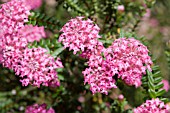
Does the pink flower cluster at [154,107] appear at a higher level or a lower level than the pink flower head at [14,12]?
lower

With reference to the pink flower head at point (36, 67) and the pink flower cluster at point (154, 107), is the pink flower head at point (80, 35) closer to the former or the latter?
the pink flower head at point (36, 67)

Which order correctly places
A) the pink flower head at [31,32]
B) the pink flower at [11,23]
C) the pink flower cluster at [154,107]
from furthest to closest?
the pink flower head at [31,32] < the pink flower at [11,23] < the pink flower cluster at [154,107]

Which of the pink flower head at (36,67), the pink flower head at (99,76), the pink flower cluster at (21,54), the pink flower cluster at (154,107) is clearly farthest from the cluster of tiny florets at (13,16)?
the pink flower cluster at (154,107)

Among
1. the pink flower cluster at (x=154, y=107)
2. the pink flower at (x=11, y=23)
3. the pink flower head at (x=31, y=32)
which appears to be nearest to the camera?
the pink flower cluster at (x=154, y=107)

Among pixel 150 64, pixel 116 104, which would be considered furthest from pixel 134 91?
pixel 150 64

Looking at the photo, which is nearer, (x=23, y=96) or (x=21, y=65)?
(x=21, y=65)

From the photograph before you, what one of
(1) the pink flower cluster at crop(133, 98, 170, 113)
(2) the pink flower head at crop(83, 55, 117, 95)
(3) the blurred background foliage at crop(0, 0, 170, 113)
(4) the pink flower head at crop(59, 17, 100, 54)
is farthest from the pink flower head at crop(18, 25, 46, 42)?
(1) the pink flower cluster at crop(133, 98, 170, 113)

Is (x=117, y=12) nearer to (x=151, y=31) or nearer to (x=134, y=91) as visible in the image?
(x=134, y=91)
